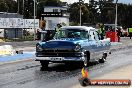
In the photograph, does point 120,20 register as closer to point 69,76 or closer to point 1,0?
point 1,0

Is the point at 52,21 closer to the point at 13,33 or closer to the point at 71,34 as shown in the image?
the point at 13,33

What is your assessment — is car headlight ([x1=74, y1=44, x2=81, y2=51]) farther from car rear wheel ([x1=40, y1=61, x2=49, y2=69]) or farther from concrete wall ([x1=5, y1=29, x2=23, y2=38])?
concrete wall ([x1=5, y1=29, x2=23, y2=38])

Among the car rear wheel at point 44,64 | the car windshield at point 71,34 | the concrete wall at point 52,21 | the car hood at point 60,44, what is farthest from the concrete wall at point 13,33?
the car hood at point 60,44

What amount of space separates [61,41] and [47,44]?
0.57m

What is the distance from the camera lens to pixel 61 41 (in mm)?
16594

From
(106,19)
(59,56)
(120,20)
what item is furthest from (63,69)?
(106,19)

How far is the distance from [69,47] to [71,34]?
174cm

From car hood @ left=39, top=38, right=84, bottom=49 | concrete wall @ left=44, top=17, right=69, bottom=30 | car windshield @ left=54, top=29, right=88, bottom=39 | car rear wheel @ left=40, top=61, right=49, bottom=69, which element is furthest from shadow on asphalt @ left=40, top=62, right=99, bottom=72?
concrete wall @ left=44, top=17, right=69, bottom=30

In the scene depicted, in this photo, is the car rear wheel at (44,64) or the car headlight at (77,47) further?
the car rear wheel at (44,64)

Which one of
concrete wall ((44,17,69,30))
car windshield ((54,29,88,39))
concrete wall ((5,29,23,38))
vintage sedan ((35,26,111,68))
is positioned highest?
car windshield ((54,29,88,39))

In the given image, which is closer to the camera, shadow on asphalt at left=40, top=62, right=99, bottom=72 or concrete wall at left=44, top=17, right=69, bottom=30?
shadow on asphalt at left=40, top=62, right=99, bottom=72

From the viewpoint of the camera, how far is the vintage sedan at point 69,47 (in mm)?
16562

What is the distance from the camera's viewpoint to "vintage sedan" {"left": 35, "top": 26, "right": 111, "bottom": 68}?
16.6 m

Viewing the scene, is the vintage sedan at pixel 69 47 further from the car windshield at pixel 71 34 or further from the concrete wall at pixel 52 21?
the concrete wall at pixel 52 21
